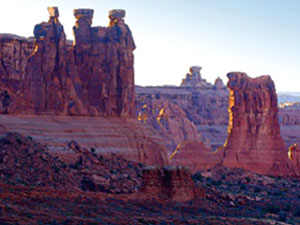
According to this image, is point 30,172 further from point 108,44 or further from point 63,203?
point 108,44

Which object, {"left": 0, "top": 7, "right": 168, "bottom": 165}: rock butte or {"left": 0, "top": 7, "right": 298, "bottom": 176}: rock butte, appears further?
{"left": 0, "top": 7, "right": 298, "bottom": 176}: rock butte

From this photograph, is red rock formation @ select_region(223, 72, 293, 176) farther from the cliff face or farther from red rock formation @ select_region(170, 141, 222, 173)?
the cliff face

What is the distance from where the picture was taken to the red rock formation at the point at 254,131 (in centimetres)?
8081

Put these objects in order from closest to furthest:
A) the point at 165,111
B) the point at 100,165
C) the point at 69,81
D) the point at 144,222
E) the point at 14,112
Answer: the point at 144,222 → the point at 100,165 → the point at 14,112 → the point at 69,81 → the point at 165,111

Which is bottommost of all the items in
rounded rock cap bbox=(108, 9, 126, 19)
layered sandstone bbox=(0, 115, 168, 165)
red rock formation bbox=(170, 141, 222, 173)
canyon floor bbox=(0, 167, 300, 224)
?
red rock formation bbox=(170, 141, 222, 173)

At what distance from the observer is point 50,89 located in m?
63.8

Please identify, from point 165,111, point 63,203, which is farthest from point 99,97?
point 165,111

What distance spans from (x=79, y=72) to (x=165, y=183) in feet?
88.4


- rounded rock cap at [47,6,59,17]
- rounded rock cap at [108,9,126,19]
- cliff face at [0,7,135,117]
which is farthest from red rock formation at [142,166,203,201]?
rounded rock cap at [108,9,126,19]

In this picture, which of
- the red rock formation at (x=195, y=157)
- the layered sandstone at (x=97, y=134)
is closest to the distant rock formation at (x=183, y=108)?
the red rock formation at (x=195, y=157)

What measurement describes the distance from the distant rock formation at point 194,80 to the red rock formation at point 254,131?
94.2m

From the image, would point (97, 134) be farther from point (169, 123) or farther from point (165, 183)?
point (169, 123)

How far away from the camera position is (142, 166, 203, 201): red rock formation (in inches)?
1671

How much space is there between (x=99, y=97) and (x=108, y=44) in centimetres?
477
